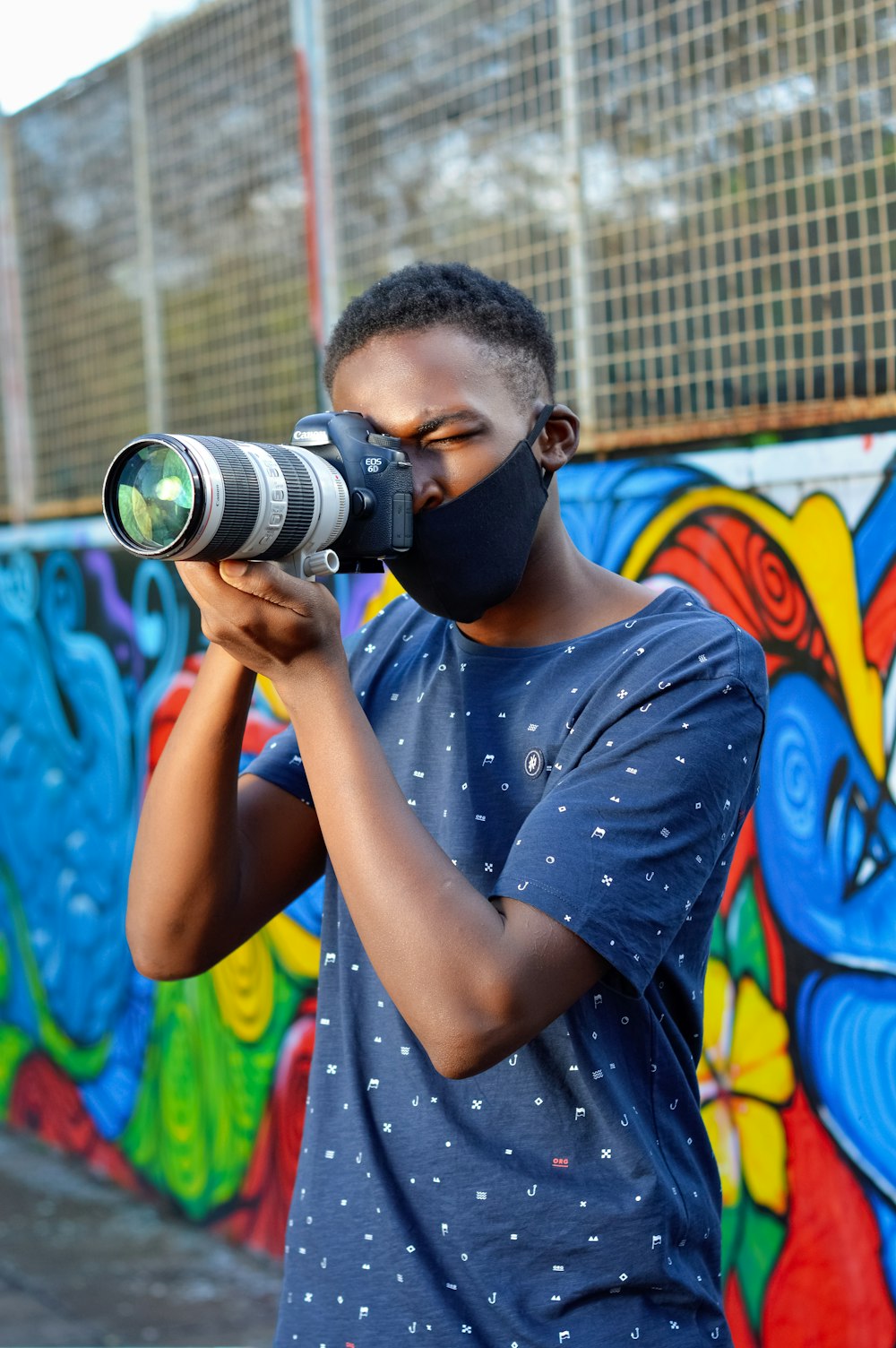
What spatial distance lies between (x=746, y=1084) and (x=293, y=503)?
5.91 feet

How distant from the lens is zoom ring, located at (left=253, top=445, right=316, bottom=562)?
154cm

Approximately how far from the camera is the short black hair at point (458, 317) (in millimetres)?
1696

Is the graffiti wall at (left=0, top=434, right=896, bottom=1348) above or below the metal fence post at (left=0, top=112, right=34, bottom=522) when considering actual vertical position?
below

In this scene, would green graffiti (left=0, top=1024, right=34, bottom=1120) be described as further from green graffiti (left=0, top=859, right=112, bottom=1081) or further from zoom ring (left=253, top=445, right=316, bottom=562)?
zoom ring (left=253, top=445, right=316, bottom=562)

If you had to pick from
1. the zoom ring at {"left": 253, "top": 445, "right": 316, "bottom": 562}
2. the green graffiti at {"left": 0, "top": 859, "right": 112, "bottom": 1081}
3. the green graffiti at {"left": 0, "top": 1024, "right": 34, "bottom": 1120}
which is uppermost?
the zoom ring at {"left": 253, "top": 445, "right": 316, "bottom": 562}

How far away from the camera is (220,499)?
144 cm

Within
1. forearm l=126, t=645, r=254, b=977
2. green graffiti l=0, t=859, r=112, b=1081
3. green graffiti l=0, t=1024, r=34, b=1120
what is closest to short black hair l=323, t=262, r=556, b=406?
forearm l=126, t=645, r=254, b=977

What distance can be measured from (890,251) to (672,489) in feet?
1.95

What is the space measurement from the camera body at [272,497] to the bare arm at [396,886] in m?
0.05

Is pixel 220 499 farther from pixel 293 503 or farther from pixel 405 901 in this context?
pixel 405 901

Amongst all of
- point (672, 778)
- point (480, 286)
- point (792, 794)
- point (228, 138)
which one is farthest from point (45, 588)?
point (672, 778)

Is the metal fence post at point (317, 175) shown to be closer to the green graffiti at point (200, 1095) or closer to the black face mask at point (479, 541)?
the green graffiti at point (200, 1095)

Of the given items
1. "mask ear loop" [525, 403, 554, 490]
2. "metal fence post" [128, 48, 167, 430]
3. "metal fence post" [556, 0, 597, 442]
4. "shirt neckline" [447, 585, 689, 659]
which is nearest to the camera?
"shirt neckline" [447, 585, 689, 659]

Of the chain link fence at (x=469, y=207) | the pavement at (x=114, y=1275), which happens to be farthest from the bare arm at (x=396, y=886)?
the pavement at (x=114, y=1275)
